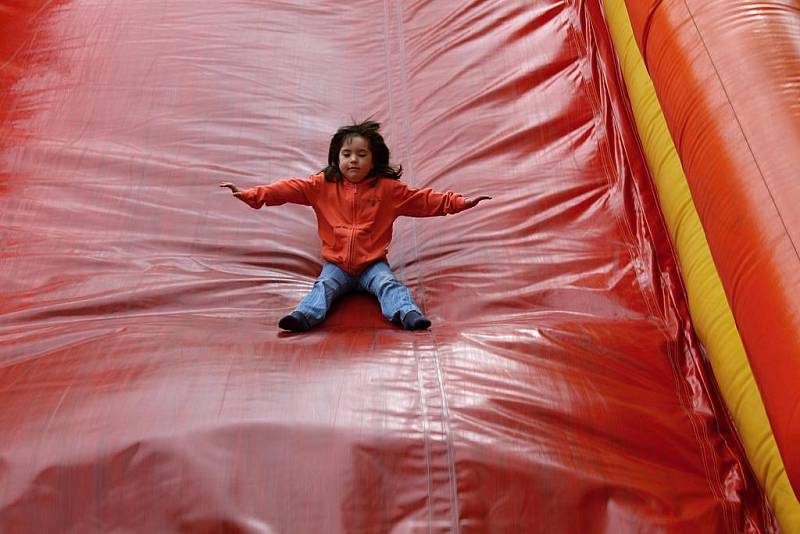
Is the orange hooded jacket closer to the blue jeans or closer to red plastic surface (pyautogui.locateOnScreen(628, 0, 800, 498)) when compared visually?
the blue jeans

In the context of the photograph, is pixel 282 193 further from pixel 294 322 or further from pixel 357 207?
pixel 294 322

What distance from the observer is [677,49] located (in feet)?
5.44

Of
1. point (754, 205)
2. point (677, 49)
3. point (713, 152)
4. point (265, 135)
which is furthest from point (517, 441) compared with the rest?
point (265, 135)

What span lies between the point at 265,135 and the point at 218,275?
1.46 feet

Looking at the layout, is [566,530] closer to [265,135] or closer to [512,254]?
[512,254]

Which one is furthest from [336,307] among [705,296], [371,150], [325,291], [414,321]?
[705,296]

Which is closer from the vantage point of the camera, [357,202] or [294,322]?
[294,322]

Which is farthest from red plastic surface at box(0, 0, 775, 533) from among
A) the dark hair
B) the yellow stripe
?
the dark hair

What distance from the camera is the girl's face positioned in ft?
5.03

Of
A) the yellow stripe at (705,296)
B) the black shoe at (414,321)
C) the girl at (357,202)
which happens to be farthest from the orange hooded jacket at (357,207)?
the yellow stripe at (705,296)

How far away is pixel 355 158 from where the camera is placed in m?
1.53

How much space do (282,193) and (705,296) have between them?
0.69m

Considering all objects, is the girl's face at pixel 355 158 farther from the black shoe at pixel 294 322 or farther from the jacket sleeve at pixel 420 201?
the black shoe at pixel 294 322

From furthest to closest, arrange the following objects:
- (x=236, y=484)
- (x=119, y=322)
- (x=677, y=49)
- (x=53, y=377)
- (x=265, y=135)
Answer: (x=265, y=135)
(x=677, y=49)
(x=119, y=322)
(x=53, y=377)
(x=236, y=484)
